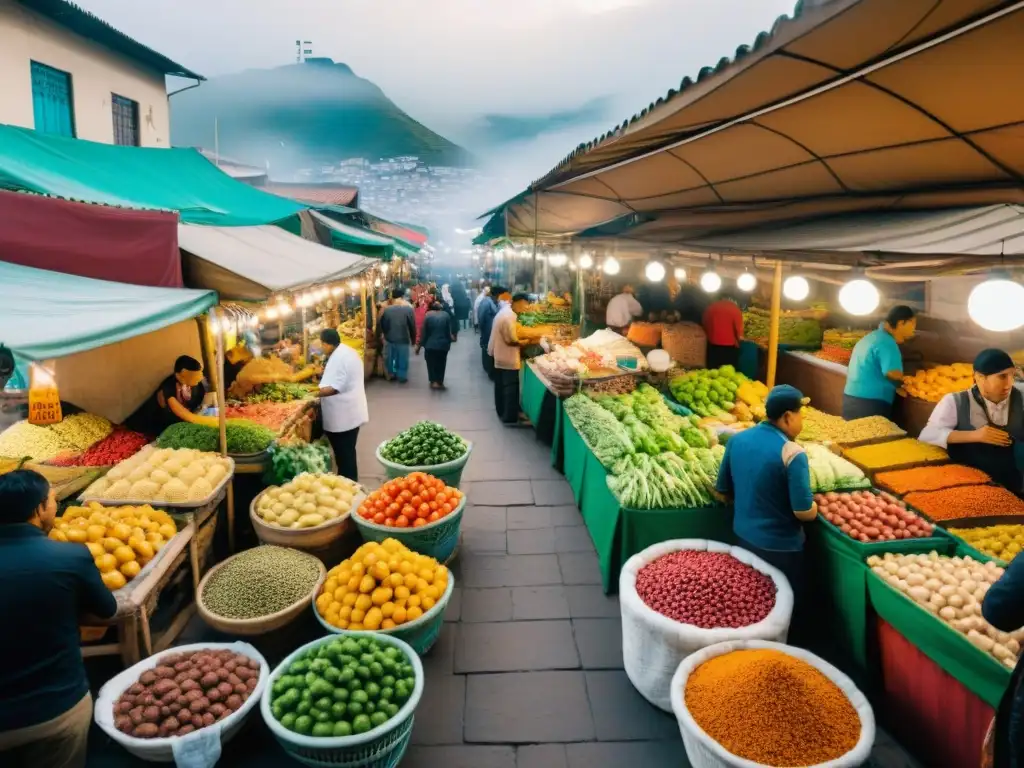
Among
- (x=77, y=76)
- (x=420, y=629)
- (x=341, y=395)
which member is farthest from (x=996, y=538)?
(x=77, y=76)

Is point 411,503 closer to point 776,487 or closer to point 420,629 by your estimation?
point 420,629

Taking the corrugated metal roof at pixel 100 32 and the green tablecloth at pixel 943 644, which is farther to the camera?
the corrugated metal roof at pixel 100 32

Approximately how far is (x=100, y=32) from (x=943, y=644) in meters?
18.2

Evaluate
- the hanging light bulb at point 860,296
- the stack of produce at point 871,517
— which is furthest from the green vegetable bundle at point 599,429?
the hanging light bulb at point 860,296

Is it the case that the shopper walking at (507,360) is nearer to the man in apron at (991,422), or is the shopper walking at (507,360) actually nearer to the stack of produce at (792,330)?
the stack of produce at (792,330)

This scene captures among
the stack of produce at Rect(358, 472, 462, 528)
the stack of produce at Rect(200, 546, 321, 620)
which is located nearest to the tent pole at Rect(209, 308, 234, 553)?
the stack of produce at Rect(200, 546, 321, 620)

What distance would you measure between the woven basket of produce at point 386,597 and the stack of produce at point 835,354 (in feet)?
23.2

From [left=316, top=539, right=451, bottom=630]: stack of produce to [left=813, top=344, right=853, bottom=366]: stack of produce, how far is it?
711 centimetres

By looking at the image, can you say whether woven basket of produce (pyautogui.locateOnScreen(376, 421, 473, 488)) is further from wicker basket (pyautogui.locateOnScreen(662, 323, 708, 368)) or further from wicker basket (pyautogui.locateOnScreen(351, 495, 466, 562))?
wicker basket (pyautogui.locateOnScreen(662, 323, 708, 368))

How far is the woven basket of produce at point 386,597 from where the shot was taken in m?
4.02

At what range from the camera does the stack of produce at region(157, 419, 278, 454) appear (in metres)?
5.63

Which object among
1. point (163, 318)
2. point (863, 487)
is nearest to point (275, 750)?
point (163, 318)

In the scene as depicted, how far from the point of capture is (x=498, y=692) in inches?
161

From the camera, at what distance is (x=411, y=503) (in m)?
5.14
